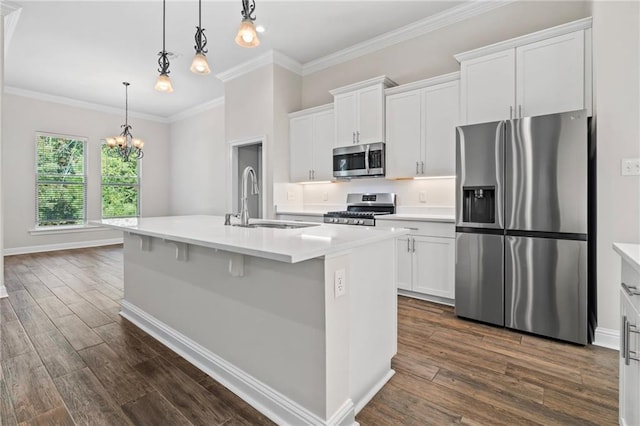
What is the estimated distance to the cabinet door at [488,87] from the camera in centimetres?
280

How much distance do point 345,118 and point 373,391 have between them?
321 cm

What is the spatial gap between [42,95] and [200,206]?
3569 millimetres

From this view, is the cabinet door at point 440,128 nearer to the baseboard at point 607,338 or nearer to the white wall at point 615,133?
the white wall at point 615,133

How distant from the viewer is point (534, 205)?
2449 mm

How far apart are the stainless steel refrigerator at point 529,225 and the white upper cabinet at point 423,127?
20.8 inches

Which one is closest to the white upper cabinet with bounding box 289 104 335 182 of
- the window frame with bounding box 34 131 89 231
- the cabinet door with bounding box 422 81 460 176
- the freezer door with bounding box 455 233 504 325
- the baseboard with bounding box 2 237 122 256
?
the cabinet door with bounding box 422 81 460 176

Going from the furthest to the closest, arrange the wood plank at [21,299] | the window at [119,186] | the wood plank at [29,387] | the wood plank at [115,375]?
the window at [119,186] < the wood plank at [21,299] < the wood plank at [115,375] < the wood plank at [29,387]

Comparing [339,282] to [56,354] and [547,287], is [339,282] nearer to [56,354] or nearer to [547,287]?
[547,287]

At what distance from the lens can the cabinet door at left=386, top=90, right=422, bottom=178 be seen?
3525mm

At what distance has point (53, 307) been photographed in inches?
125

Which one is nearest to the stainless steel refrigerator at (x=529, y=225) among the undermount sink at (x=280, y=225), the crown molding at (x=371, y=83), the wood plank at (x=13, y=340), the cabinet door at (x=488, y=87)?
the cabinet door at (x=488, y=87)

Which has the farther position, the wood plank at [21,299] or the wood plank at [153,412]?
the wood plank at [21,299]

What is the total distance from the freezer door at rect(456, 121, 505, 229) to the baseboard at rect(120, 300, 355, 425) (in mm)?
1954

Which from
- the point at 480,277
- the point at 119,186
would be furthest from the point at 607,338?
the point at 119,186
